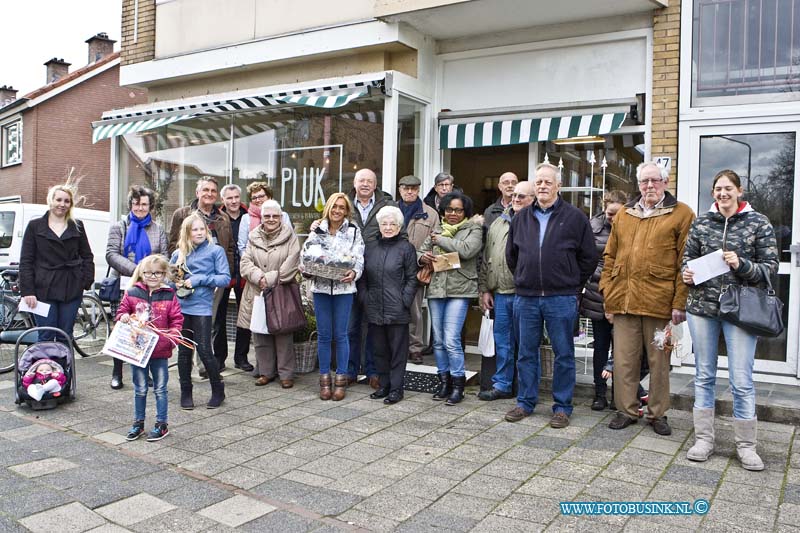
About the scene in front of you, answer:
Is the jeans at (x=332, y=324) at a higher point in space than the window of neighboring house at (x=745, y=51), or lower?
lower

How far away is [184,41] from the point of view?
10.1 metres

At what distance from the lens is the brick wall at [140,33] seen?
1052cm

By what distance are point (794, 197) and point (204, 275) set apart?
5.48 metres

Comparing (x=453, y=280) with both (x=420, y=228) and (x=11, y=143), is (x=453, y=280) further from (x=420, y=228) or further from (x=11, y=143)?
(x=11, y=143)

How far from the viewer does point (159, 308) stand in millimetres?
5125

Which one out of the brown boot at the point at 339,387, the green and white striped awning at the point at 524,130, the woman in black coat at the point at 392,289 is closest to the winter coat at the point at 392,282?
the woman in black coat at the point at 392,289

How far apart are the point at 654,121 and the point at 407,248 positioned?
3019 mm

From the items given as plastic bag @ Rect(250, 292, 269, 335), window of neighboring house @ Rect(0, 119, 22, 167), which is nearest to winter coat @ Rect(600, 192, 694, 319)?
plastic bag @ Rect(250, 292, 269, 335)

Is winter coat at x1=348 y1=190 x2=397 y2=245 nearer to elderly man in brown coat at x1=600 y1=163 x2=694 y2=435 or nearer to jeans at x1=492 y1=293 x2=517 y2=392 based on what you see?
jeans at x1=492 y1=293 x2=517 y2=392

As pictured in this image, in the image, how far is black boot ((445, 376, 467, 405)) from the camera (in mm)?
5996

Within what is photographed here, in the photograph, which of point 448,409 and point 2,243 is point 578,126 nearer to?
point 448,409

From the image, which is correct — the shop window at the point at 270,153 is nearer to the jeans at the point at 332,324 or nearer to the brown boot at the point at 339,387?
the jeans at the point at 332,324

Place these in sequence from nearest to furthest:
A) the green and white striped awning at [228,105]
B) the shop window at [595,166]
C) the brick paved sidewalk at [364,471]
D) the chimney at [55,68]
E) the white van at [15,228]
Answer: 1. the brick paved sidewalk at [364,471]
2. the shop window at [595,166]
3. the green and white striped awning at [228,105]
4. the white van at [15,228]
5. the chimney at [55,68]

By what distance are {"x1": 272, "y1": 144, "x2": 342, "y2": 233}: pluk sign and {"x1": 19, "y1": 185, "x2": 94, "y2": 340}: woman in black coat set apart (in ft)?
10.5
